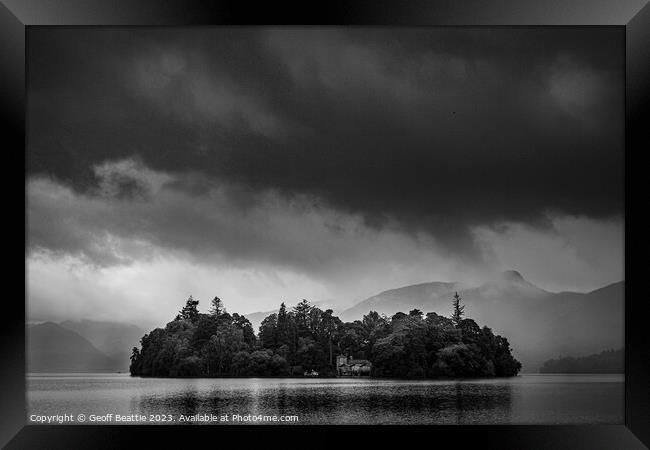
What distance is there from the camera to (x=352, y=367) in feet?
23.2

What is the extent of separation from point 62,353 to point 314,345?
254 centimetres

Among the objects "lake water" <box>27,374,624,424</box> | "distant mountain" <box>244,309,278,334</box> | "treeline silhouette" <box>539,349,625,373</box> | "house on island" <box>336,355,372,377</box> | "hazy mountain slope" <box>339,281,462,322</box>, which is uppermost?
"hazy mountain slope" <box>339,281,462,322</box>

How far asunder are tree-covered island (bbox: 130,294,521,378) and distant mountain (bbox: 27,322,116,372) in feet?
1.20

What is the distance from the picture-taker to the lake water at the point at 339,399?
19.4 feet

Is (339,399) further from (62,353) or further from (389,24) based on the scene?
(389,24)

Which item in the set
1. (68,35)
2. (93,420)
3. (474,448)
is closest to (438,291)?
(474,448)

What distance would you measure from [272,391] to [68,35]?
3.86 metres

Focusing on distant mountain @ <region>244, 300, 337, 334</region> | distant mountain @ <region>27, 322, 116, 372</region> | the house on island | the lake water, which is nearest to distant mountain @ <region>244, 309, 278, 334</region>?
distant mountain @ <region>244, 300, 337, 334</region>

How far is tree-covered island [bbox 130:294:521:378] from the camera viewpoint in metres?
6.66

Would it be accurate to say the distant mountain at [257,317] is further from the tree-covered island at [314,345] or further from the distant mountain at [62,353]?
the distant mountain at [62,353]

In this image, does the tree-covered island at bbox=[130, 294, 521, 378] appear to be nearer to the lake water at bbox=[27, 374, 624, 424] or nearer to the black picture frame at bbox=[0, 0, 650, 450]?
the lake water at bbox=[27, 374, 624, 424]

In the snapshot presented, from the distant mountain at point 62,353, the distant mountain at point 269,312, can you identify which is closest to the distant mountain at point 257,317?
the distant mountain at point 269,312

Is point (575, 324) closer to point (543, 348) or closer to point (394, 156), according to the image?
point (543, 348)

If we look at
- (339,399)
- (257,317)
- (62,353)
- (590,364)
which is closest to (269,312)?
(257,317)
